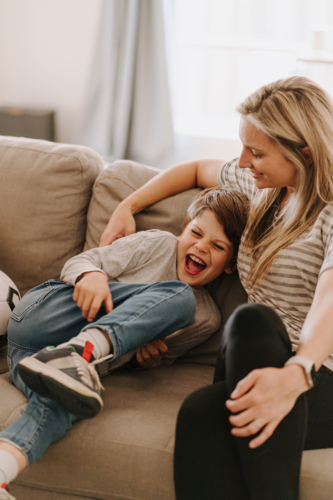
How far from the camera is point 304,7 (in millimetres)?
2891

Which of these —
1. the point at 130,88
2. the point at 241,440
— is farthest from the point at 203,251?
the point at 130,88

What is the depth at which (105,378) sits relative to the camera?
1236 mm

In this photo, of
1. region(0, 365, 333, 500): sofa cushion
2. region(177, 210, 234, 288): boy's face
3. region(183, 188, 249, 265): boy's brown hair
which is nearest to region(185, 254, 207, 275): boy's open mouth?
region(177, 210, 234, 288): boy's face

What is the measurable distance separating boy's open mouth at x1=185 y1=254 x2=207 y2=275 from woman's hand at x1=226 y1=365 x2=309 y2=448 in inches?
20.1

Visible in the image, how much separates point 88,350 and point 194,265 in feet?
1.60

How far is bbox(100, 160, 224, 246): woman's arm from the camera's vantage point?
1.47 meters

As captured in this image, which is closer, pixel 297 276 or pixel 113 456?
pixel 113 456

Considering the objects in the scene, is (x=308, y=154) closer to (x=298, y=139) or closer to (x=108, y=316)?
(x=298, y=139)

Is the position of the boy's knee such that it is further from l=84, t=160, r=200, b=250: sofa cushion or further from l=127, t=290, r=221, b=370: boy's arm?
l=84, t=160, r=200, b=250: sofa cushion

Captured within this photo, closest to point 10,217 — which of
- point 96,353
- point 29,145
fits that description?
point 29,145

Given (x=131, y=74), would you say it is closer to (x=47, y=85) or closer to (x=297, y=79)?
(x=47, y=85)

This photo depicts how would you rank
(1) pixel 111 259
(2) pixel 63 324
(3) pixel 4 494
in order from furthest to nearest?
1. (1) pixel 111 259
2. (2) pixel 63 324
3. (3) pixel 4 494

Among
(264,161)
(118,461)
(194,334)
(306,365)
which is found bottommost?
(118,461)

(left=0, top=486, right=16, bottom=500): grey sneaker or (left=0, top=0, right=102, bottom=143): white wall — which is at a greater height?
(left=0, top=0, right=102, bottom=143): white wall
